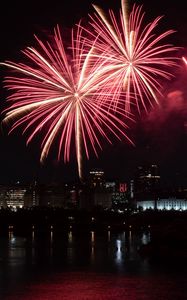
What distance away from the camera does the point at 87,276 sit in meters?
21.6

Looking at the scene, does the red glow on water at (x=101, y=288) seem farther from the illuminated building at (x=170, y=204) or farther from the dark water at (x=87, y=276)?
the illuminated building at (x=170, y=204)

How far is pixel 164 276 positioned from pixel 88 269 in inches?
137

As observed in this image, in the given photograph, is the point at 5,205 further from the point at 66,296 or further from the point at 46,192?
the point at 66,296

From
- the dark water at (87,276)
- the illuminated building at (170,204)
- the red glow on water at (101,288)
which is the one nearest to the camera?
the red glow on water at (101,288)

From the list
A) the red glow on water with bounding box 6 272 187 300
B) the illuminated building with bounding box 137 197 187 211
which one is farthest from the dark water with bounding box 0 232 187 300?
the illuminated building with bounding box 137 197 187 211

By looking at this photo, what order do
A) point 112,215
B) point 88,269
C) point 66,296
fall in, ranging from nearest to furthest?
point 66,296, point 88,269, point 112,215

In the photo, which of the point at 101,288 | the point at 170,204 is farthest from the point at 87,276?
the point at 170,204

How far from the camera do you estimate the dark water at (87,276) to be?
17531 millimetres

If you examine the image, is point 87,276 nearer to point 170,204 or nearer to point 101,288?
point 101,288

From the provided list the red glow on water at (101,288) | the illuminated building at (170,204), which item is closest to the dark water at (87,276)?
the red glow on water at (101,288)

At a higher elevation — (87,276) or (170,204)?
(170,204)

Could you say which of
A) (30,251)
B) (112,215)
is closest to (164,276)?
(30,251)

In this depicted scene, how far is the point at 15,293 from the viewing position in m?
17.5

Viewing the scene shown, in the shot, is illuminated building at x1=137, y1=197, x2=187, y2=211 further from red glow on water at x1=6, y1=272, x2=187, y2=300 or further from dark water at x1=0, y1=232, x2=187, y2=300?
red glow on water at x1=6, y1=272, x2=187, y2=300
